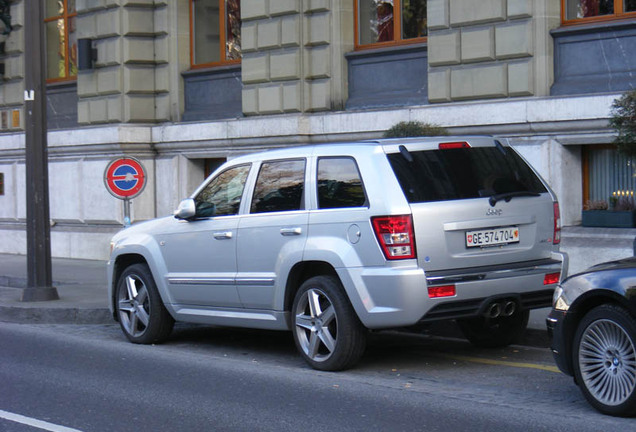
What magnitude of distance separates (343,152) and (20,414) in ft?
10.9

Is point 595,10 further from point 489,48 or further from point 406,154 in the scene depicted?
point 406,154

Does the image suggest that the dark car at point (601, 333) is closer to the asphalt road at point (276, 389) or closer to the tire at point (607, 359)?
the tire at point (607, 359)

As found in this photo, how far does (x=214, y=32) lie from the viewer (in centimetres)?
1917

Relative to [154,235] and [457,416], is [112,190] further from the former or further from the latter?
[457,416]

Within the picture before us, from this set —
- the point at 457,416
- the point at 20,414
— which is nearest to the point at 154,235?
the point at 20,414

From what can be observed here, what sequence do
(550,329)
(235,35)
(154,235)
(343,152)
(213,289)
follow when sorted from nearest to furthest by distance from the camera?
1. (550,329)
2. (343,152)
3. (213,289)
4. (154,235)
5. (235,35)

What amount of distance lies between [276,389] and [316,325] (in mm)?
779

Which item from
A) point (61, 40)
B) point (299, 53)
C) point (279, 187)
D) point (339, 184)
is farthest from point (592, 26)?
point (61, 40)

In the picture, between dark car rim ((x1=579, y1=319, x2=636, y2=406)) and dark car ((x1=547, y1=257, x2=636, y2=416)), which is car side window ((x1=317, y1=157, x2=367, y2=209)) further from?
dark car rim ((x1=579, y1=319, x2=636, y2=406))

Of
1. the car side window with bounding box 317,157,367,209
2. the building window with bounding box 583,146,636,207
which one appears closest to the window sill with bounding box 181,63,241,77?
the building window with bounding box 583,146,636,207

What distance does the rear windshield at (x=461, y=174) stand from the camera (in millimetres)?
8227

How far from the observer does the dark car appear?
639 centimetres

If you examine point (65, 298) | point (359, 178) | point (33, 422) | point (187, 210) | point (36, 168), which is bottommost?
point (33, 422)

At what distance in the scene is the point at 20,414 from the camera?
718 cm
